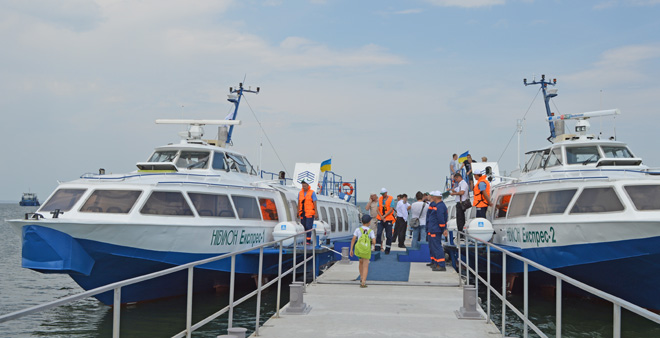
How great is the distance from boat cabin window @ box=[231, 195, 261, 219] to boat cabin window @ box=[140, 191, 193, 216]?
1525 millimetres

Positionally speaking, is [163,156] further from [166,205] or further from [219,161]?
[166,205]

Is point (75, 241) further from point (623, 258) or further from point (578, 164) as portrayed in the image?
point (578, 164)

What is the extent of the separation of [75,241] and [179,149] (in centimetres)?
500

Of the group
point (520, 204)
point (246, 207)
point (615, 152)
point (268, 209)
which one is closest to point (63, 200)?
point (246, 207)

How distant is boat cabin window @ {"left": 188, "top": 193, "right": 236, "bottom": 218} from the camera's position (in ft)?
43.5

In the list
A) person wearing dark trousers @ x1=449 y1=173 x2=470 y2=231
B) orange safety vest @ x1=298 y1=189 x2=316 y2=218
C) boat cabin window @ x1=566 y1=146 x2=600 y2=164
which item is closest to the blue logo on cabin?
orange safety vest @ x1=298 y1=189 x2=316 y2=218

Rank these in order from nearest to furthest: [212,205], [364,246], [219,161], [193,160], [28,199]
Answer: [364,246] → [212,205] → [193,160] → [219,161] → [28,199]

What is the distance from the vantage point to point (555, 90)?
77.9 feet

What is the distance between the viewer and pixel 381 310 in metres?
9.78

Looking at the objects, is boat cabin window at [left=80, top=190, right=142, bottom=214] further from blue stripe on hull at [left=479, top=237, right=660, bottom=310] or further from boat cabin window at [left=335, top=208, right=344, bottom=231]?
boat cabin window at [left=335, top=208, right=344, bottom=231]

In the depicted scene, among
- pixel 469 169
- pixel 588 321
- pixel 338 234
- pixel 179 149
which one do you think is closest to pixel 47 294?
pixel 179 149

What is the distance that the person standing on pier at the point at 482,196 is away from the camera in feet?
50.6

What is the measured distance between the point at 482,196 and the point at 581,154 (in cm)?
291

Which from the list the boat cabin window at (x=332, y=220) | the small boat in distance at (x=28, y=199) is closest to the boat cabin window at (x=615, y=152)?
the boat cabin window at (x=332, y=220)
